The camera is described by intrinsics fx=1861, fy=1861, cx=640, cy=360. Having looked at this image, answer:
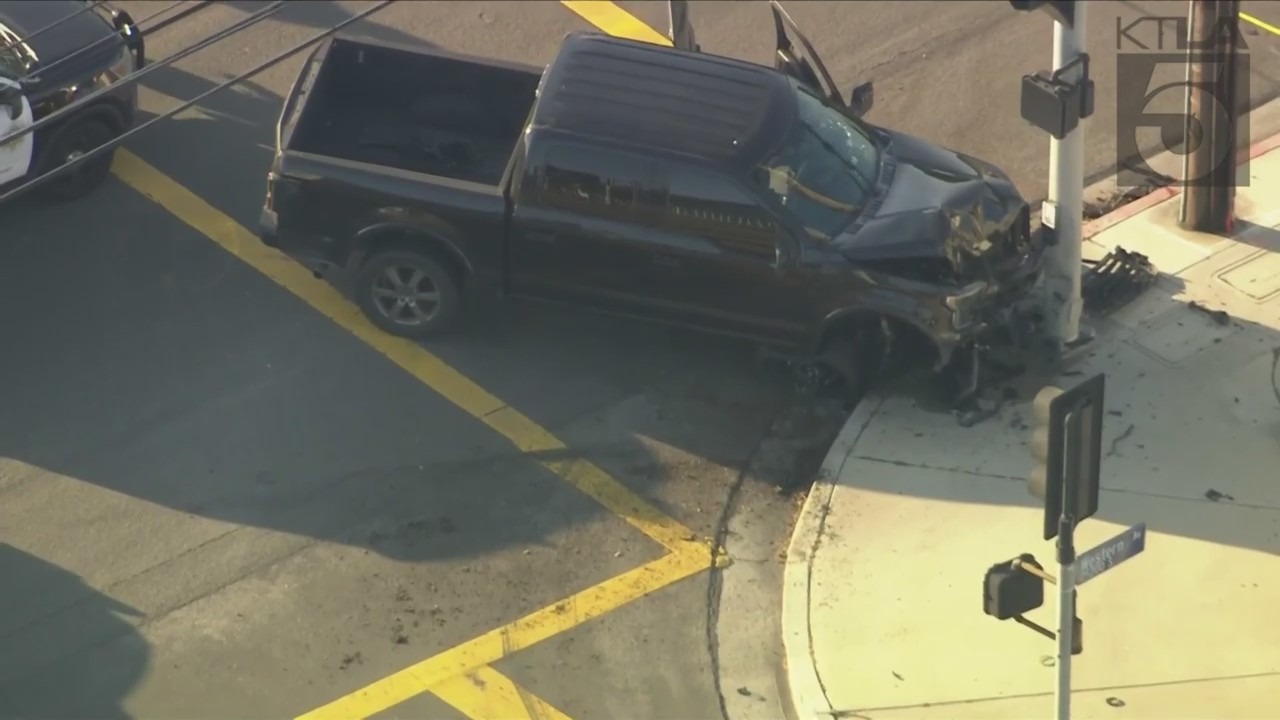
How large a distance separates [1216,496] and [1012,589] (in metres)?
3.86

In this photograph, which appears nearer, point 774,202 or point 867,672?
point 867,672

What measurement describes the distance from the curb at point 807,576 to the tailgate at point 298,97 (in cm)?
425

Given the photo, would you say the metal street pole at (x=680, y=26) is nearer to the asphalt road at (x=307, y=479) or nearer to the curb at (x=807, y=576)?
the asphalt road at (x=307, y=479)

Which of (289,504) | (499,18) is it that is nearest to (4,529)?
(289,504)

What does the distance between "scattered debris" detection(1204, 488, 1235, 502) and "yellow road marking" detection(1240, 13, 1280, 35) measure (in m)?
6.13

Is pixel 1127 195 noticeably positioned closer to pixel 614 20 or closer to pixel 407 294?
pixel 614 20

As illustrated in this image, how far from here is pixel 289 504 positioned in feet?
38.8

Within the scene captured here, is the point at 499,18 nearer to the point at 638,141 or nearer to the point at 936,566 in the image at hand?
the point at 638,141

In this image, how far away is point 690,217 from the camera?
39.4 ft

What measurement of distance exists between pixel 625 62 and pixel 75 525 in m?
4.68

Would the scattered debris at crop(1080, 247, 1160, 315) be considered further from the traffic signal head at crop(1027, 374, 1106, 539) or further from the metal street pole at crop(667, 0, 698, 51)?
the traffic signal head at crop(1027, 374, 1106, 539)

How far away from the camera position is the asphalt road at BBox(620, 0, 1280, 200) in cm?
1505

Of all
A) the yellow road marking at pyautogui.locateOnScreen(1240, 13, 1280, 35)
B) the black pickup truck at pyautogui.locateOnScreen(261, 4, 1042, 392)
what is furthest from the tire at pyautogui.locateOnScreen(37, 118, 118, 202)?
the yellow road marking at pyautogui.locateOnScreen(1240, 13, 1280, 35)

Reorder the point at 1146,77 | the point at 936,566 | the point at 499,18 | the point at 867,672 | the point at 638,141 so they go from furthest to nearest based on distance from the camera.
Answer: the point at 499,18 < the point at 1146,77 < the point at 638,141 < the point at 936,566 < the point at 867,672
